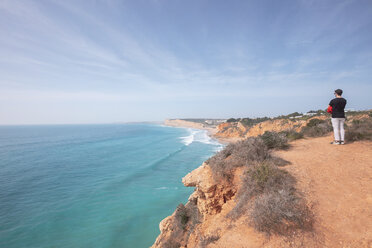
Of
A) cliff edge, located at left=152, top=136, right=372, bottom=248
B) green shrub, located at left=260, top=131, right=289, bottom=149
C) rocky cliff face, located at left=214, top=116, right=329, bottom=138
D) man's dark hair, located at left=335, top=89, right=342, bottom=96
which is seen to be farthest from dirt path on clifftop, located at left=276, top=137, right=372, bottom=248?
rocky cliff face, located at left=214, top=116, right=329, bottom=138

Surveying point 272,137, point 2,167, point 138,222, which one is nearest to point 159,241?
A: point 138,222

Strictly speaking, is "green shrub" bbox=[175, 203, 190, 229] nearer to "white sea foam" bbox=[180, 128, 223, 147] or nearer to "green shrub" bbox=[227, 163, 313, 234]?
"green shrub" bbox=[227, 163, 313, 234]

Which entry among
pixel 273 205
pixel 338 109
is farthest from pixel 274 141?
pixel 273 205

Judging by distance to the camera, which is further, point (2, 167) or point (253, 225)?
point (2, 167)

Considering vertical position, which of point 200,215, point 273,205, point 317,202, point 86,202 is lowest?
point 86,202

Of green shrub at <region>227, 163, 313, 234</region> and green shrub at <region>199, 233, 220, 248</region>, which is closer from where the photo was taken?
green shrub at <region>227, 163, 313, 234</region>

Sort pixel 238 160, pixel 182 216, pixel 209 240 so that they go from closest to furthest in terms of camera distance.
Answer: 1. pixel 209 240
2. pixel 238 160
3. pixel 182 216

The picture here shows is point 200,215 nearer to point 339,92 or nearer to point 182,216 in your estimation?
point 182,216

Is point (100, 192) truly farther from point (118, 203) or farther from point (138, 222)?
point (138, 222)

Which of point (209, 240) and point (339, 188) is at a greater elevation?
point (339, 188)
